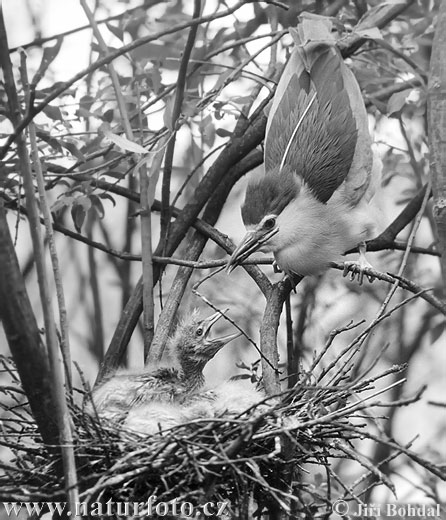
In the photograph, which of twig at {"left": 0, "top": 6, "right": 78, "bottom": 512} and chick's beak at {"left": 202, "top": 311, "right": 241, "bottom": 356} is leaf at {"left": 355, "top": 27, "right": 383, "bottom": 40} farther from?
twig at {"left": 0, "top": 6, "right": 78, "bottom": 512}

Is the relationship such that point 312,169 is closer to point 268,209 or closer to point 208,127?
point 268,209

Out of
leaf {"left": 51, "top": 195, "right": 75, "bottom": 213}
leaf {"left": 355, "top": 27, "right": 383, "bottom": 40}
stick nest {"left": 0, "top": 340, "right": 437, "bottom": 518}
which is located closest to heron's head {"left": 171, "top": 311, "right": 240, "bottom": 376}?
leaf {"left": 51, "top": 195, "right": 75, "bottom": 213}

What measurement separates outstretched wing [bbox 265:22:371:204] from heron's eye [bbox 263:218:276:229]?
0.55 ft

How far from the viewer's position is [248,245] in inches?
83.2

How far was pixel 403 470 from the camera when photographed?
358cm

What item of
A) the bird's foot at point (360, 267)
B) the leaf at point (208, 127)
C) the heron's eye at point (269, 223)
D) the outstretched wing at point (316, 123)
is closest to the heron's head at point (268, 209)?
the heron's eye at point (269, 223)

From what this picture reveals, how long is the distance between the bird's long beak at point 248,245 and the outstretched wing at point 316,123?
21 cm

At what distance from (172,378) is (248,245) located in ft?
1.21

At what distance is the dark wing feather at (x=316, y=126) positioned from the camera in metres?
2.29

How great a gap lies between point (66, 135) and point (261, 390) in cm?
82

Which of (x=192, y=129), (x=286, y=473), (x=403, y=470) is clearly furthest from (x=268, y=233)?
(x=403, y=470)

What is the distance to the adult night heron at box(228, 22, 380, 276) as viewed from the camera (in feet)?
7.19

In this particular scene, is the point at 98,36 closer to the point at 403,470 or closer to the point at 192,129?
the point at 192,129

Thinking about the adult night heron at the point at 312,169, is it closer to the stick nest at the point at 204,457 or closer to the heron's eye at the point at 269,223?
the heron's eye at the point at 269,223
